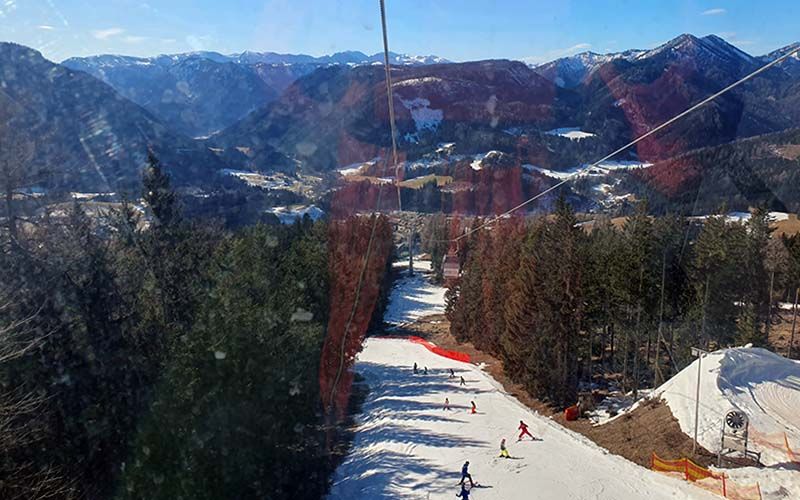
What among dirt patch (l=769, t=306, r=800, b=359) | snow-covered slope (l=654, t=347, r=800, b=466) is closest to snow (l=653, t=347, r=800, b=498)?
snow-covered slope (l=654, t=347, r=800, b=466)

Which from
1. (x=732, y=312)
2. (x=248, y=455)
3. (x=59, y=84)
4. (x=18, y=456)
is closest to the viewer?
(x=18, y=456)

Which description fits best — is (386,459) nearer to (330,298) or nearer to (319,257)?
(330,298)

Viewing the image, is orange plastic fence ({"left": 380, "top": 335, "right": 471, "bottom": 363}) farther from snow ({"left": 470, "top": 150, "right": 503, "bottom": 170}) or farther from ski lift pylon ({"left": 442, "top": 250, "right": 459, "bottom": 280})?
snow ({"left": 470, "top": 150, "right": 503, "bottom": 170})

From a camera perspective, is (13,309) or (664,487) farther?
(664,487)

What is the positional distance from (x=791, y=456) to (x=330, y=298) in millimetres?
18845

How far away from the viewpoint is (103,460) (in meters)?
12.1

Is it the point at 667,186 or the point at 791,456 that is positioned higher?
the point at 667,186

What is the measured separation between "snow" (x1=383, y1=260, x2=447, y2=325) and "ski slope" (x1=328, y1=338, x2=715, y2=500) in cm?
2857

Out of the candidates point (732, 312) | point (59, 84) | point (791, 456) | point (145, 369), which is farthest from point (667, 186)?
point (59, 84)

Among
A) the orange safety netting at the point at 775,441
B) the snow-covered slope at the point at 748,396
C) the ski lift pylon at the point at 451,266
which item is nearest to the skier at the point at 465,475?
the snow-covered slope at the point at 748,396

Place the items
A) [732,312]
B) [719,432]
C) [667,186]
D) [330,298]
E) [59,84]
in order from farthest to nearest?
1. [59,84]
2. [667,186]
3. [732,312]
4. [330,298]
5. [719,432]

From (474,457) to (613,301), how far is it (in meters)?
10.4

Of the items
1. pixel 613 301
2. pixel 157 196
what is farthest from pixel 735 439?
pixel 157 196

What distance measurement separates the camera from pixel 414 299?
64.9m
